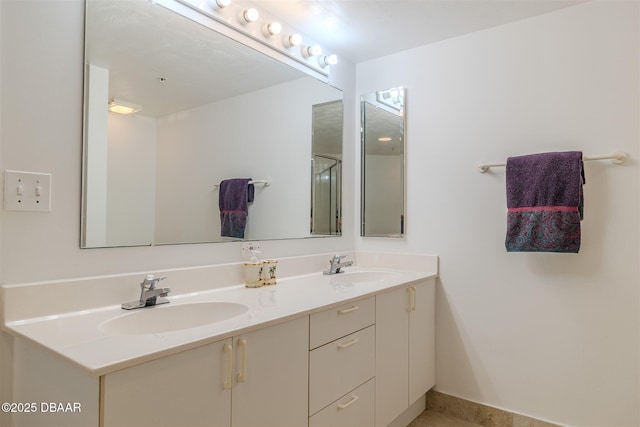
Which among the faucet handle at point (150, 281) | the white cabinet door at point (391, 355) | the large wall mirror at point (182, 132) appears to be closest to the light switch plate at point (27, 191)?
the large wall mirror at point (182, 132)

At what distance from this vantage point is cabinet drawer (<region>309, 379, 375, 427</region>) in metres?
1.39

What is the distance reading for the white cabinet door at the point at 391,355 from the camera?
1.71 meters

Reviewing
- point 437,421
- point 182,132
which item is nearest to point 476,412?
point 437,421

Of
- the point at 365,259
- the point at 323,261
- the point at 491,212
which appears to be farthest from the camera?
the point at 365,259

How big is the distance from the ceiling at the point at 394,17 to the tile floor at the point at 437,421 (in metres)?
2.10

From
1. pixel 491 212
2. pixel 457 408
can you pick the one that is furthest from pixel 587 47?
pixel 457 408

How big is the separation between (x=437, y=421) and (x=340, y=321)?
3.51 feet

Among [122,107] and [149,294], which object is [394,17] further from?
[149,294]

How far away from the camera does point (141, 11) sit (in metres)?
1.43

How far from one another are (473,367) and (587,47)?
5.49ft

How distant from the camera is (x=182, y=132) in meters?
1.57

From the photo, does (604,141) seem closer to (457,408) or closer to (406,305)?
(406,305)

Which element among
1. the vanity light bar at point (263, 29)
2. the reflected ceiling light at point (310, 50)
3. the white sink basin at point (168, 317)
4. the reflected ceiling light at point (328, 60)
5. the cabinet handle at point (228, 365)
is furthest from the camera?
the reflected ceiling light at point (328, 60)

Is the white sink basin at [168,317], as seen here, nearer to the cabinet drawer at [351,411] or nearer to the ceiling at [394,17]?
the cabinet drawer at [351,411]
